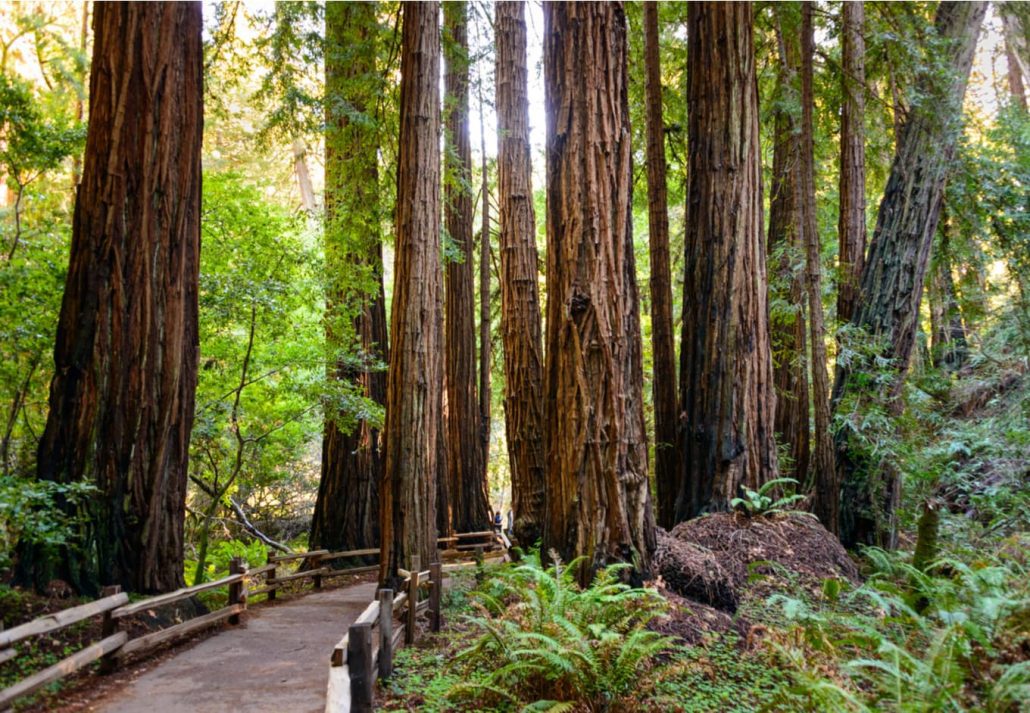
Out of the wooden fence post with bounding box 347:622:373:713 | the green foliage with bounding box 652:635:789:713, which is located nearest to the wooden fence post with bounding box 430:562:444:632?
the wooden fence post with bounding box 347:622:373:713

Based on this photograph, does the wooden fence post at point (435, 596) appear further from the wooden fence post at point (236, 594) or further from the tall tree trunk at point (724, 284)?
the tall tree trunk at point (724, 284)

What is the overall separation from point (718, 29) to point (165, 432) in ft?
27.6

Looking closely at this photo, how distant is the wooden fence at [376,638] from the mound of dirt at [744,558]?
2.48 m

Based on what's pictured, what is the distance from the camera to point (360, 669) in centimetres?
476

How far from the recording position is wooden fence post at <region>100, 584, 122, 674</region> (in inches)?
250

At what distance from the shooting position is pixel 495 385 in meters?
24.7

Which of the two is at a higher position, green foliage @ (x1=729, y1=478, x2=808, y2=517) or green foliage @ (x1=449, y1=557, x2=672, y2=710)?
green foliage @ (x1=729, y1=478, x2=808, y2=517)

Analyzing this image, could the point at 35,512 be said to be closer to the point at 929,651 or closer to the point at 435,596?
the point at 435,596

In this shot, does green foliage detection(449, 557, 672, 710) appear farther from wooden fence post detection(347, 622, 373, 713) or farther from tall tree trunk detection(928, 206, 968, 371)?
tall tree trunk detection(928, 206, 968, 371)

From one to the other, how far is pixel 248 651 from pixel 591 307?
512cm

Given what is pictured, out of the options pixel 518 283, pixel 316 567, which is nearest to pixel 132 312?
pixel 518 283

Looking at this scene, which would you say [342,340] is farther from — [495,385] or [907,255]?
[495,385]

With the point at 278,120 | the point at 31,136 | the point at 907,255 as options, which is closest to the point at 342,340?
the point at 278,120

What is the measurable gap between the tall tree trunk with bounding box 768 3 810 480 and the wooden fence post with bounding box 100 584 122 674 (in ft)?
28.6
